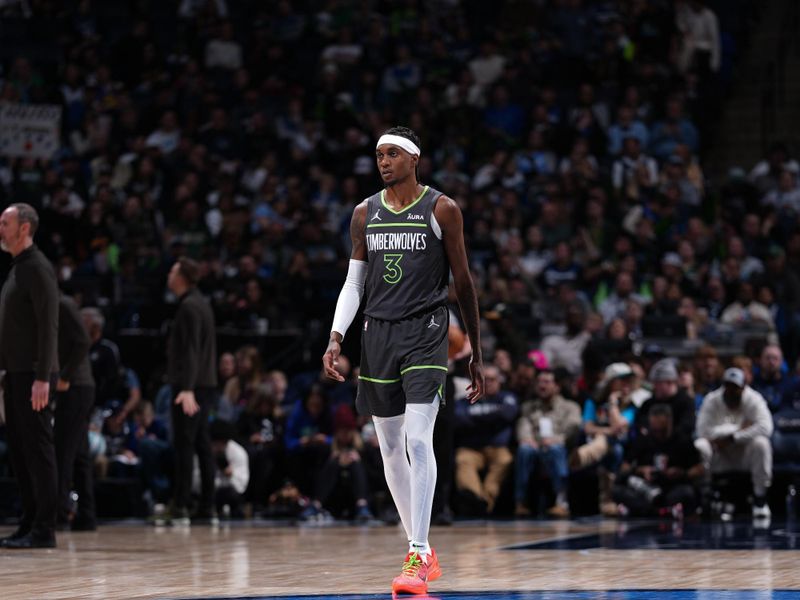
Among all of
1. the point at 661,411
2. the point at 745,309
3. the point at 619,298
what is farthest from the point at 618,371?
the point at 619,298

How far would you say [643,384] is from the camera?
46.8 feet

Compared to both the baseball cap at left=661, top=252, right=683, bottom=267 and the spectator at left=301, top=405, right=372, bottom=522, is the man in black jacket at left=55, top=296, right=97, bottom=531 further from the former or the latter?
the baseball cap at left=661, top=252, right=683, bottom=267

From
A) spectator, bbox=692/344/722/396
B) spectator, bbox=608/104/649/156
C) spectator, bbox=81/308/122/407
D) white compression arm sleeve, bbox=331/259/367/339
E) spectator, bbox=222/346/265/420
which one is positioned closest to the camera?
white compression arm sleeve, bbox=331/259/367/339

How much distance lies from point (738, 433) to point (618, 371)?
1.65m

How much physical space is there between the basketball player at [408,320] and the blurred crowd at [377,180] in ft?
20.4

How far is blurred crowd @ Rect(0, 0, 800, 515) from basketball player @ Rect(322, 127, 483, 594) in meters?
6.21

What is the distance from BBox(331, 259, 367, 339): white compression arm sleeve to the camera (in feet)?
23.6

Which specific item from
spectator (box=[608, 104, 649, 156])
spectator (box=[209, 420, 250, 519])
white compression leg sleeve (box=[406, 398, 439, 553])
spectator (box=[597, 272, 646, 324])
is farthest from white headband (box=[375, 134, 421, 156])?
spectator (box=[608, 104, 649, 156])

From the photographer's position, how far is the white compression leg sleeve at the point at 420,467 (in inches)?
270

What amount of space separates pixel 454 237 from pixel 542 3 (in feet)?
49.4

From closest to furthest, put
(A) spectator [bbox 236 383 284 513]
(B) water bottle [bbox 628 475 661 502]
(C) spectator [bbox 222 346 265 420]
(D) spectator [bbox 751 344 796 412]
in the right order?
(B) water bottle [bbox 628 475 661 502], (D) spectator [bbox 751 344 796 412], (A) spectator [bbox 236 383 284 513], (C) spectator [bbox 222 346 265 420]

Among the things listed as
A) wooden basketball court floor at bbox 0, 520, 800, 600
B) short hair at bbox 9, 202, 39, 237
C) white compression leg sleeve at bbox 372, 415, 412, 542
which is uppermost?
short hair at bbox 9, 202, 39, 237

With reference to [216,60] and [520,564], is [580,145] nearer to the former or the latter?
[216,60]

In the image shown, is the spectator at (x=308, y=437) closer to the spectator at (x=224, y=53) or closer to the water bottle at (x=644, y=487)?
the water bottle at (x=644, y=487)
